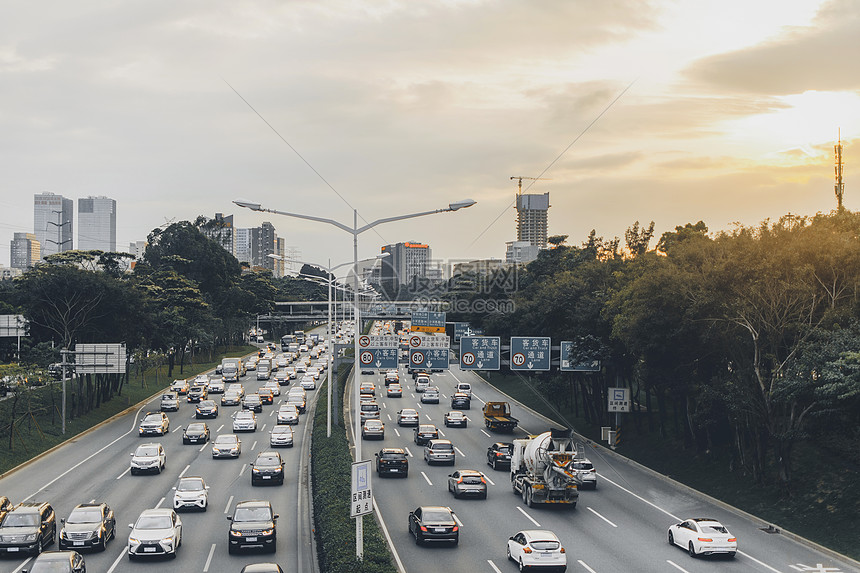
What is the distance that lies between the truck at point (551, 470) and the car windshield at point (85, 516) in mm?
18423

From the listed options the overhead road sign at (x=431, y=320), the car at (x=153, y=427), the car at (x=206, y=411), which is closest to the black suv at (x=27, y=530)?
Result: the car at (x=153, y=427)

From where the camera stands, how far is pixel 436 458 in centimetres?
4819

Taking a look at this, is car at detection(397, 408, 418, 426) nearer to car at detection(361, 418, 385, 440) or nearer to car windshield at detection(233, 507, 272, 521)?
car at detection(361, 418, 385, 440)

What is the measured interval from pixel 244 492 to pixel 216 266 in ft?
295

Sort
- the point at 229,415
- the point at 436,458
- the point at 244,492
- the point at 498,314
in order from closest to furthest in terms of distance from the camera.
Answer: the point at 244,492
the point at 436,458
the point at 229,415
the point at 498,314

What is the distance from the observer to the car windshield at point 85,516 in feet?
95.2

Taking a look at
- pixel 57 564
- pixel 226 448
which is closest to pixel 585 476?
pixel 226 448

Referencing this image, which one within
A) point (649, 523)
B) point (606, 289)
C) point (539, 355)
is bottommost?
point (649, 523)

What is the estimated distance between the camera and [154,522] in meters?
28.6

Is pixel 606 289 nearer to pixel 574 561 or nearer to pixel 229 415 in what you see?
pixel 574 561

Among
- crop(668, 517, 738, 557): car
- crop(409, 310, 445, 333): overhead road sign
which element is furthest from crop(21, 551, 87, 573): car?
crop(409, 310, 445, 333): overhead road sign

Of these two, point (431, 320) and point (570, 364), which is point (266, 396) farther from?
point (570, 364)

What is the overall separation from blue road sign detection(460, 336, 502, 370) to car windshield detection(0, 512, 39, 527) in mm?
32455

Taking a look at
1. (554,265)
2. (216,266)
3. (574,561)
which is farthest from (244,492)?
(216,266)
